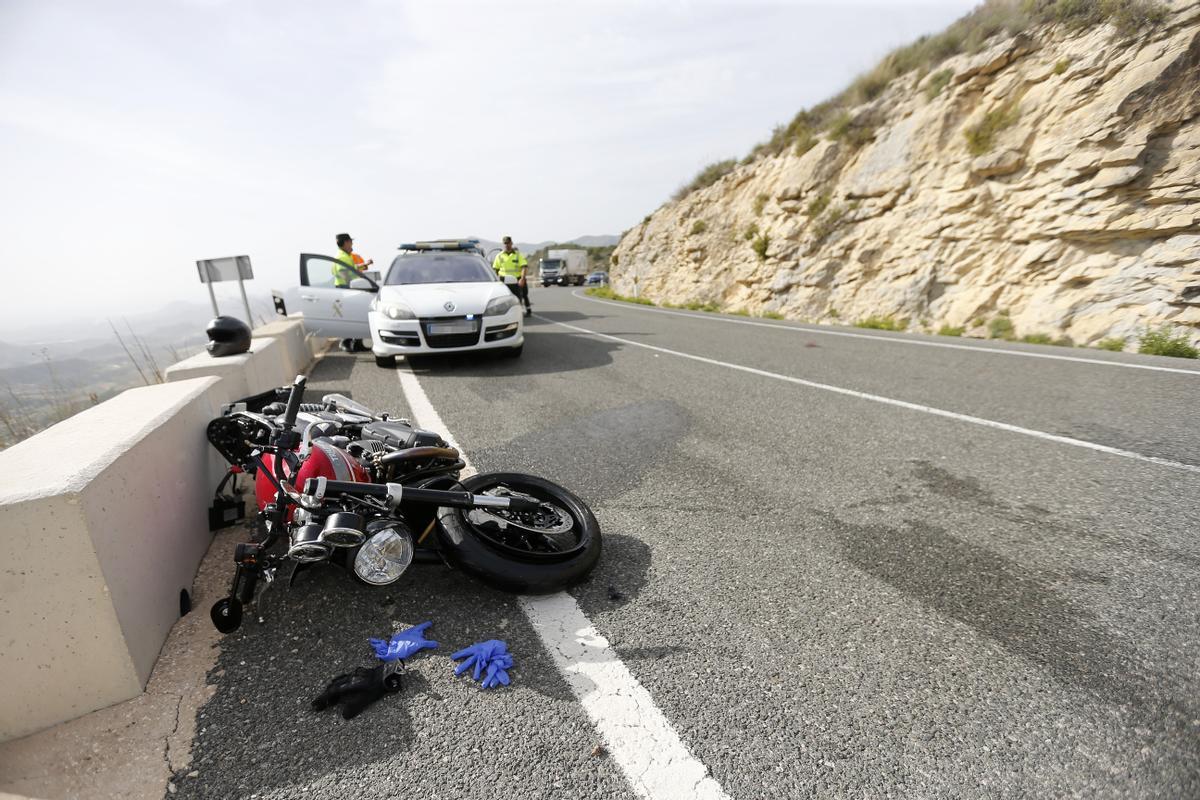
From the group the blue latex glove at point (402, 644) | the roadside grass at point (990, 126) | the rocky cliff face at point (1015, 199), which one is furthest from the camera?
the roadside grass at point (990, 126)

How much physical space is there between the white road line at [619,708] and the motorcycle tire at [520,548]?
0.40 ft

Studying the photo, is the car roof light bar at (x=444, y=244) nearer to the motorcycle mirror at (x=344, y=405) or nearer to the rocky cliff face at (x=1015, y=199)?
the motorcycle mirror at (x=344, y=405)

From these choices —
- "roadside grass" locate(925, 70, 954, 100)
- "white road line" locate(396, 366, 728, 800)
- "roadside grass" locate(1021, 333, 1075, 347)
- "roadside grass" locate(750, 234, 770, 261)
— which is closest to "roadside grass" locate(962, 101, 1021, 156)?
"roadside grass" locate(925, 70, 954, 100)

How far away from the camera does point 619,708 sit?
73.6 inches

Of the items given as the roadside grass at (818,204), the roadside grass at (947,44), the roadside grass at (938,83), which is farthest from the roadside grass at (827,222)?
the roadside grass at (938,83)

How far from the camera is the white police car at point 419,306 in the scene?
702cm

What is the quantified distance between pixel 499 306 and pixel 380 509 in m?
5.31

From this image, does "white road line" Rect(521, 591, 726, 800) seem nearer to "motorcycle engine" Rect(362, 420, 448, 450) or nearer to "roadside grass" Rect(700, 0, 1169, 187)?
"motorcycle engine" Rect(362, 420, 448, 450)

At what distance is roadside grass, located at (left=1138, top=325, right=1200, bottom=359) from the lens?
688cm

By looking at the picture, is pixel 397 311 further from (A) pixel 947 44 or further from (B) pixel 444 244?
(A) pixel 947 44

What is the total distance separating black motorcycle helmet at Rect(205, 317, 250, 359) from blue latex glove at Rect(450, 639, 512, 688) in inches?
128

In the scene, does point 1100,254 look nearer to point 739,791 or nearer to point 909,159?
point 909,159

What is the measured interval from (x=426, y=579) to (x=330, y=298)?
6.89 meters

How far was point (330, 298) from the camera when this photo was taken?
8242 mm
